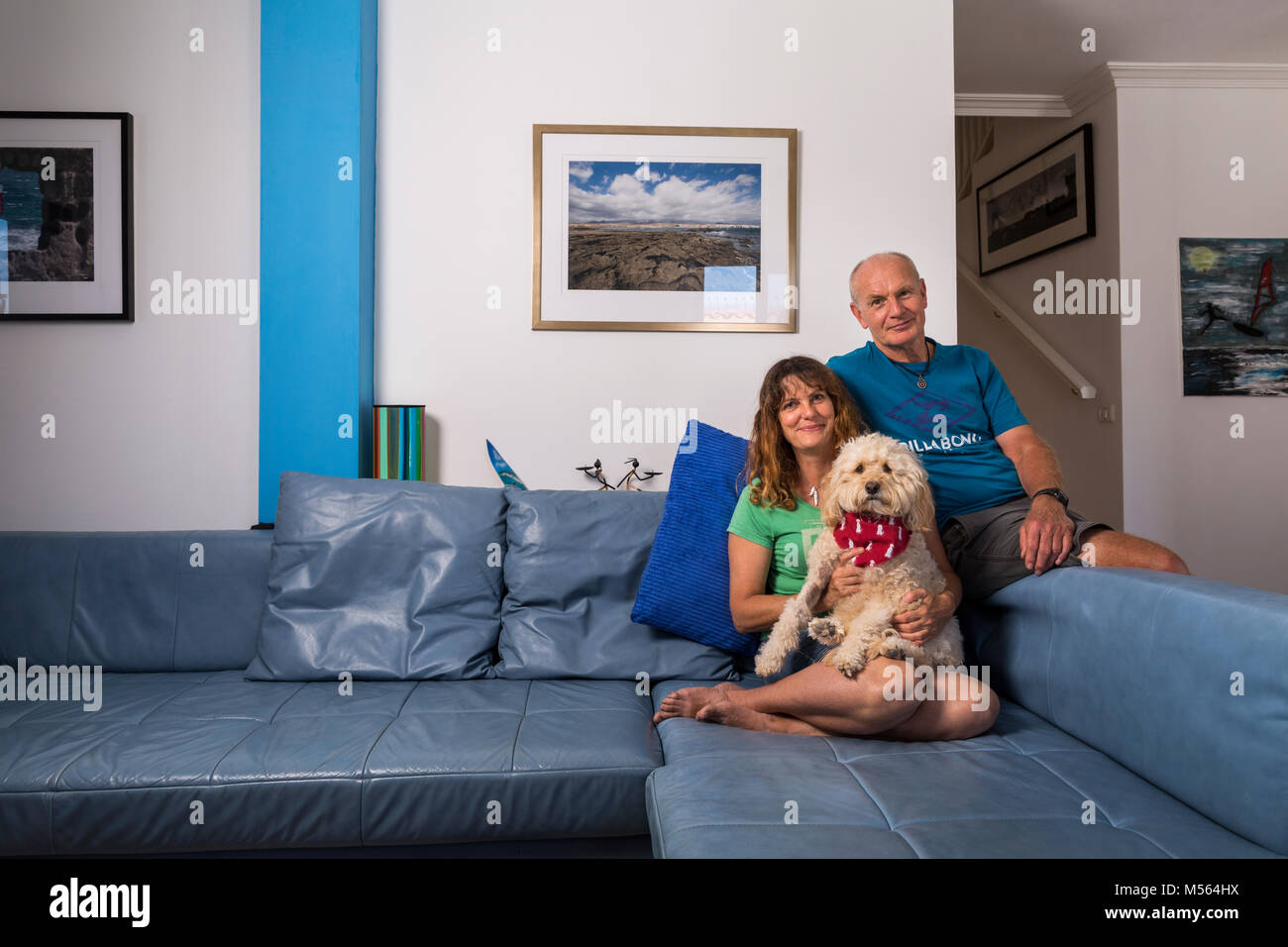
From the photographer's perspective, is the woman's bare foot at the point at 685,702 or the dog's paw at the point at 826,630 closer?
the dog's paw at the point at 826,630

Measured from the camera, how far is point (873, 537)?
1.59 m

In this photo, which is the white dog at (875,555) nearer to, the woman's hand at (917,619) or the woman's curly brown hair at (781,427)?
the woman's hand at (917,619)

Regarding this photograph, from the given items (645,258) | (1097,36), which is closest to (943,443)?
(645,258)

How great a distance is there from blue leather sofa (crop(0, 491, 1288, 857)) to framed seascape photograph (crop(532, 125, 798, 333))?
92 centimetres

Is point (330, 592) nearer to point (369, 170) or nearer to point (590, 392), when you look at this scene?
point (590, 392)

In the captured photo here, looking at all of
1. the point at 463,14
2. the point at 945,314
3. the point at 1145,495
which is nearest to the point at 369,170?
the point at 463,14

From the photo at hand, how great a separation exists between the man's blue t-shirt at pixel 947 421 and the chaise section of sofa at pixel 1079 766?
1.32ft

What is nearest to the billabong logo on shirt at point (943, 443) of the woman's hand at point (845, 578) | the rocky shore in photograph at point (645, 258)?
the woman's hand at point (845, 578)

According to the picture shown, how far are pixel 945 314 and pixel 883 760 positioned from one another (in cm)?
194

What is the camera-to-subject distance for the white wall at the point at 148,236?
280 cm

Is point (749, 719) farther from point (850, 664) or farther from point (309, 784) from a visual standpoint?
point (309, 784)

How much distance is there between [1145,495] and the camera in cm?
403

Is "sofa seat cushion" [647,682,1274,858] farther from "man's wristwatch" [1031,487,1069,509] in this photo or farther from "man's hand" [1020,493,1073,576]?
"man's wristwatch" [1031,487,1069,509]
